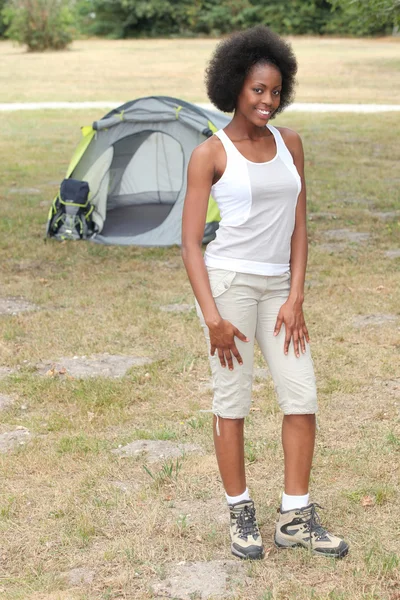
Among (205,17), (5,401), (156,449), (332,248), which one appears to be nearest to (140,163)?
(332,248)

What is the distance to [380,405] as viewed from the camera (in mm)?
4445

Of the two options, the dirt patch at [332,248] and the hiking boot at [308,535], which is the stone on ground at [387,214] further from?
the hiking boot at [308,535]

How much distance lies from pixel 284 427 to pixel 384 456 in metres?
1.02

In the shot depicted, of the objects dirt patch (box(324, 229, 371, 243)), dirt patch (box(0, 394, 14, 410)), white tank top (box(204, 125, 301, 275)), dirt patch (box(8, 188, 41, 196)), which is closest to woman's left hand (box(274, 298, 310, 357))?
white tank top (box(204, 125, 301, 275))

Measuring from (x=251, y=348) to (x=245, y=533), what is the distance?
2.09ft

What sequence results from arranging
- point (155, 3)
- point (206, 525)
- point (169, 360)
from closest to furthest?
1. point (206, 525)
2. point (169, 360)
3. point (155, 3)

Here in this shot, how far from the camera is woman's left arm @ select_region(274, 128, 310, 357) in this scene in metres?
2.91

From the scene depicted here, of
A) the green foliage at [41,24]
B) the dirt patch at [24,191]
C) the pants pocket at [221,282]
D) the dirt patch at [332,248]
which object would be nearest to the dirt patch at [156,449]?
the pants pocket at [221,282]

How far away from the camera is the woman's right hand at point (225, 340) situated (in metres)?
2.84

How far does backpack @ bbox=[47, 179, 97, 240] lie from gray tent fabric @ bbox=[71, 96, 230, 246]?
0.17 metres

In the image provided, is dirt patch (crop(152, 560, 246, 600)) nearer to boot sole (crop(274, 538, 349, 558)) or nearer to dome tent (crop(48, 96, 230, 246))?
boot sole (crop(274, 538, 349, 558))

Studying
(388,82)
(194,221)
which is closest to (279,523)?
(194,221)

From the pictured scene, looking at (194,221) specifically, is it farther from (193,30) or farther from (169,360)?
(193,30)

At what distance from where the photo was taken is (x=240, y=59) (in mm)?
2910
